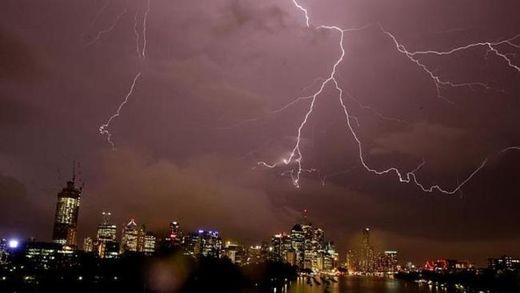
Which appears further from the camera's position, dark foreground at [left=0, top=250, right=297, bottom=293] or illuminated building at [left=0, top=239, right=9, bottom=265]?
illuminated building at [left=0, top=239, right=9, bottom=265]

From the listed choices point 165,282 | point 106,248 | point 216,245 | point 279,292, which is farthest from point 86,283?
point 216,245

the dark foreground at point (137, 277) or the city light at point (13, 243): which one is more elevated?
the city light at point (13, 243)

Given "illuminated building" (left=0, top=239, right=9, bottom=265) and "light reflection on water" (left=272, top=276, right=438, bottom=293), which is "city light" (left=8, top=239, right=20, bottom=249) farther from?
"light reflection on water" (left=272, top=276, right=438, bottom=293)

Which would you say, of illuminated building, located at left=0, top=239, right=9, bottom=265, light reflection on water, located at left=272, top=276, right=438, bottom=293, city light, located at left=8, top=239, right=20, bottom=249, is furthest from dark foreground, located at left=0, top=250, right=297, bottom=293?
city light, located at left=8, top=239, right=20, bottom=249

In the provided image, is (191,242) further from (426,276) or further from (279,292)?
(279,292)

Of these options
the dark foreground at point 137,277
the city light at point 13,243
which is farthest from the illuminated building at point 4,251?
the dark foreground at point 137,277

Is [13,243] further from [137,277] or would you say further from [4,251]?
[137,277]

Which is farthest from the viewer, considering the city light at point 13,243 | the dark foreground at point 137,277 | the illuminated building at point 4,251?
the city light at point 13,243

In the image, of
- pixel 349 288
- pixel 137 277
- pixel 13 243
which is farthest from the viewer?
pixel 13 243

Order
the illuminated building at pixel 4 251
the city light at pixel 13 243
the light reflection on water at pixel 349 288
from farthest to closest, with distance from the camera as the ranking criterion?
the city light at pixel 13 243
the illuminated building at pixel 4 251
the light reflection on water at pixel 349 288

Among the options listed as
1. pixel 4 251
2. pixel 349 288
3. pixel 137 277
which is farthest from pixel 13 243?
pixel 349 288

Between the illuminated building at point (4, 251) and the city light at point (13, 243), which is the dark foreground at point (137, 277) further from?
the city light at point (13, 243)
